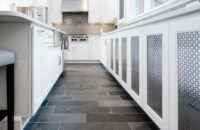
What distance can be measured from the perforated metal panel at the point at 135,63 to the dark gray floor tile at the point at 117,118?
243 mm

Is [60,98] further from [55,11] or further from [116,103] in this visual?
[55,11]

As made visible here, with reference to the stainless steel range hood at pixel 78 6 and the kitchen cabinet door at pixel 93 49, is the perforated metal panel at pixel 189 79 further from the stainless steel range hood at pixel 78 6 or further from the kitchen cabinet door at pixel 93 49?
the stainless steel range hood at pixel 78 6

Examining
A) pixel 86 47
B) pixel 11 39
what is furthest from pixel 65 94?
pixel 86 47

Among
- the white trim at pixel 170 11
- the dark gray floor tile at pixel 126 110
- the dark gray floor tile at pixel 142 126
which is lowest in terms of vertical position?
the dark gray floor tile at pixel 142 126

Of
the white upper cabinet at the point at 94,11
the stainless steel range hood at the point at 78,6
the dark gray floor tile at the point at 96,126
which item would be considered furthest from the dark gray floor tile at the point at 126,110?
the stainless steel range hood at the point at 78,6

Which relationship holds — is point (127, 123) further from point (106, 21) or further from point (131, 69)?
point (106, 21)

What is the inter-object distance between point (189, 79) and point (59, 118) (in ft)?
4.43

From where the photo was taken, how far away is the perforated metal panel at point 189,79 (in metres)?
1.05

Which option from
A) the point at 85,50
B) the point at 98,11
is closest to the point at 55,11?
the point at 98,11

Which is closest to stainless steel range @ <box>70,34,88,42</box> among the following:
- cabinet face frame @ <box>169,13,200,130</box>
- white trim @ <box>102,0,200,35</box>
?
white trim @ <box>102,0,200,35</box>

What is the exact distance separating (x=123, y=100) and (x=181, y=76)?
1641mm

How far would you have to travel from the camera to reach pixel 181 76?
120 cm

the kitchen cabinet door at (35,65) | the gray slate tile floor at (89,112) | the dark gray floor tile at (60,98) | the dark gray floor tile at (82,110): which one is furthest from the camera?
the dark gray floor tile at (60,98)

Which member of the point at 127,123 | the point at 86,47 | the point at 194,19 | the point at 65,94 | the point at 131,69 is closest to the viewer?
the point at 194,19
